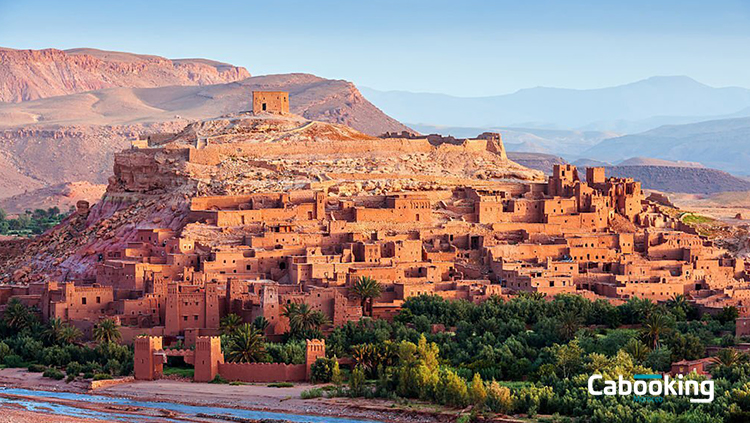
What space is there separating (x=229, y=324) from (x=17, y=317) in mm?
6753

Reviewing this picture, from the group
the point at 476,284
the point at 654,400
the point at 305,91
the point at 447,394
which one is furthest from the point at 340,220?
the point at 305,91

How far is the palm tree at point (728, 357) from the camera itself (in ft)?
118

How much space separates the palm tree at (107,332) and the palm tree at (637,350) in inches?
545

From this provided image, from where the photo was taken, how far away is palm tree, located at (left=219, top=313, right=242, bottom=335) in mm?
40094

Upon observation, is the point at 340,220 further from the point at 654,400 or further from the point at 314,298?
the point at 654,400

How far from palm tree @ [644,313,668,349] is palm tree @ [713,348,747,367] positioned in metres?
2.44

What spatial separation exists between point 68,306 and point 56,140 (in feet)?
299

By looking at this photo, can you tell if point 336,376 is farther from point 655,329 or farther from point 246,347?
point 655,329

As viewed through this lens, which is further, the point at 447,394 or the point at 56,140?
the point at 56,140

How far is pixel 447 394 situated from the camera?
114ft

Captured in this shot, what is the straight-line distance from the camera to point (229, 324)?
40.2 metres

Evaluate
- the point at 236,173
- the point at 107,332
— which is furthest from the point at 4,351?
the point at 236,173

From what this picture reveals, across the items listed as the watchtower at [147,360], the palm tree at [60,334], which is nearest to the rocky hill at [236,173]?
the palm tree at [60,334]

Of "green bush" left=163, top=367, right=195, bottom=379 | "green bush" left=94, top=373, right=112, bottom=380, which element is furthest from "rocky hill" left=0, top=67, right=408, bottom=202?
"green bush" left=94, top=373, right=112, bottom=380
